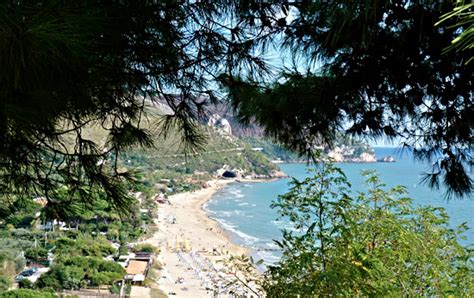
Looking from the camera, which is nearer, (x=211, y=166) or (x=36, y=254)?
(x=36, y=254)

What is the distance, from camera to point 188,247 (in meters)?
19.4

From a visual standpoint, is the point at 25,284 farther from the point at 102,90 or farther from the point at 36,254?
the point at 102,90

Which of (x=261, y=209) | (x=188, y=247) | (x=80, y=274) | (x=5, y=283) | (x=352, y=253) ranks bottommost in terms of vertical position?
(x=188, y=247)

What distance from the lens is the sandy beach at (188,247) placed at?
48.8ft

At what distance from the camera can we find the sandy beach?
14875mm

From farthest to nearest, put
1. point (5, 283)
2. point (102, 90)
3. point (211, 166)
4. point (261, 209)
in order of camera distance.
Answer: point (211, 166)
point (261, 209)
point (5, 283)
point (102, 90)

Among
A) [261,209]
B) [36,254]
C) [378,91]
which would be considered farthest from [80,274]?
[261,209]

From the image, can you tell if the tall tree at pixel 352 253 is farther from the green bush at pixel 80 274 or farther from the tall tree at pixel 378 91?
the green bush at pixel 80 274

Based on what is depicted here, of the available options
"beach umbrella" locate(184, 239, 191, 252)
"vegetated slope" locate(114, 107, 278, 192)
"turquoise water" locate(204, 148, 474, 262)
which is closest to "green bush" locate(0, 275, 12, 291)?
"turquoise water" locate(204, 148, 474, 262)

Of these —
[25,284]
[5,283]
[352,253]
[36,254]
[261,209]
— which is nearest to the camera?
[352,253]

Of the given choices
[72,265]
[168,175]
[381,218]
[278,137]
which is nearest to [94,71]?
[278,137]

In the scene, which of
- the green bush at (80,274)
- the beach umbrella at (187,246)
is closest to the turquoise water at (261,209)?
the beach umbrella at (187,246)

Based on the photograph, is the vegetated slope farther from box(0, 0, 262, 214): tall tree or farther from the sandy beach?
box(0, 0, 262, 214): tall tree

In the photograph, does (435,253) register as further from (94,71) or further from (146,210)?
(146,210)
